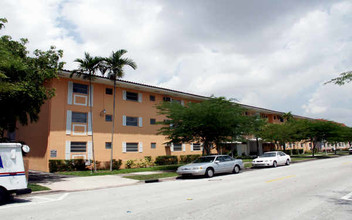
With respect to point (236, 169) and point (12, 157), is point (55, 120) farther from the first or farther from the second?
point (236, 169)

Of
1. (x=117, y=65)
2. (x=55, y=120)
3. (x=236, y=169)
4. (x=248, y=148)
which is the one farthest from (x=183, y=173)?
(x=248, y=148)

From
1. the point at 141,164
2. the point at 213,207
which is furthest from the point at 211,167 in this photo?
the point at 141,164

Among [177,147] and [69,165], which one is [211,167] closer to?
[69,165]

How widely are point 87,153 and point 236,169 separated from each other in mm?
12371

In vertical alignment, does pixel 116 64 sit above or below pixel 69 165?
above

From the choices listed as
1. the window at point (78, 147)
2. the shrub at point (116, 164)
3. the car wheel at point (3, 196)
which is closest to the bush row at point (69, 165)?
the shrub at point (116, 164)

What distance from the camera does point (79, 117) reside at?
23.2 meters

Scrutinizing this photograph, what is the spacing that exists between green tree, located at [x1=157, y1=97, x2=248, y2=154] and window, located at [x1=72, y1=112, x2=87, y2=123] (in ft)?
23.4

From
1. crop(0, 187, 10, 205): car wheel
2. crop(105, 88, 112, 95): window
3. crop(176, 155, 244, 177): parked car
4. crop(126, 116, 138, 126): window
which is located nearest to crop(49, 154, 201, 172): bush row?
crop(126, 116, 138, 126): window

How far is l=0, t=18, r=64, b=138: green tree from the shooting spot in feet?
40.3

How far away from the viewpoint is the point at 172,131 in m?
20.8

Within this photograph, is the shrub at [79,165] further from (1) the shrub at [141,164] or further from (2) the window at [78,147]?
(1) the shrub at [141,164]

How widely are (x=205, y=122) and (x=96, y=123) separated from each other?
990cm

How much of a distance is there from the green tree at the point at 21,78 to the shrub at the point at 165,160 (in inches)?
Answer: 556
